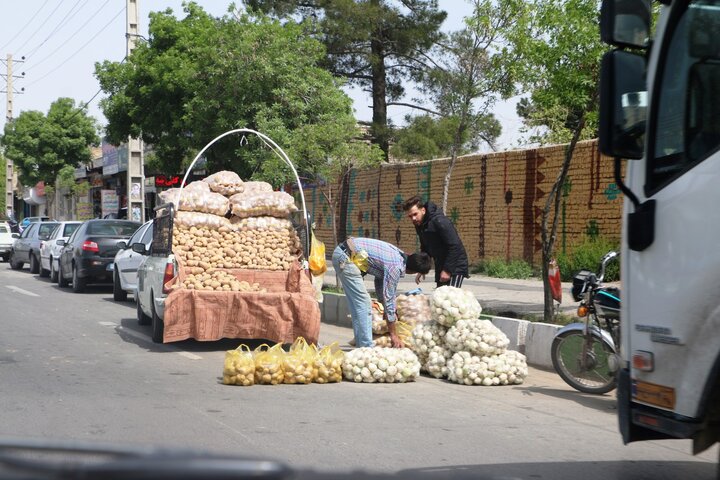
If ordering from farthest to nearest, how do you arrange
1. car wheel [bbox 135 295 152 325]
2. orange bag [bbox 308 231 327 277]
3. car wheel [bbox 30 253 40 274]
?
car wheel [bbox 30 253 40 274]
car wheel [bbox 135 295 152 325]
orange bag [bbox 308 231 327 277]

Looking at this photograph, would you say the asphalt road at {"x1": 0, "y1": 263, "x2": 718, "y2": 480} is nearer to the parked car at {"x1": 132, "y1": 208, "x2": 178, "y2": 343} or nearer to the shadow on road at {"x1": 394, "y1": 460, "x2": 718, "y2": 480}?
the shadow on road at {"x1": 394, "y1": 460, "x2": 718, "y2": 480}

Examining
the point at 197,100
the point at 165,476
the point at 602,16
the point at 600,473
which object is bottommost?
the point at 600,473

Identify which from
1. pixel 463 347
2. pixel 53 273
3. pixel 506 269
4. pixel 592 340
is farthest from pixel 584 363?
pixel 53 273

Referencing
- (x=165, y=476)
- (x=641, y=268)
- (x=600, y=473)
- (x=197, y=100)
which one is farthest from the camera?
(x=197, y=100)

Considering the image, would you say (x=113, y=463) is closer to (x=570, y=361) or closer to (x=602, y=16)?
(x=602, y=16)

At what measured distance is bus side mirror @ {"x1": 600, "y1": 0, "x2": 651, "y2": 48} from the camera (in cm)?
444

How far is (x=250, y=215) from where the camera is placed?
1266 centimetres

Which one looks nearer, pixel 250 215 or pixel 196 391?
pixel 196 391

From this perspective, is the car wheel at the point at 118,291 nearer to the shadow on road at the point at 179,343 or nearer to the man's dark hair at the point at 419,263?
the shadow on road at the point at 179,343

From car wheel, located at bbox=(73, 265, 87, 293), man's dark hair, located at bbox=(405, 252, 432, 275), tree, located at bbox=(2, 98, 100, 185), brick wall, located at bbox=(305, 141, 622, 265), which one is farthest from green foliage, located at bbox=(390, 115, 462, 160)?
tree, located at bbox=(2, 98, 100, 185)

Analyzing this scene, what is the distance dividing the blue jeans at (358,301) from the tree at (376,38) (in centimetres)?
1944

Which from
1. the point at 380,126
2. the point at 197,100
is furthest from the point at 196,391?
the point at 380,126

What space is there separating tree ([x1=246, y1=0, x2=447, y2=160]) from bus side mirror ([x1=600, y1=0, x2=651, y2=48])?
82.0 feet

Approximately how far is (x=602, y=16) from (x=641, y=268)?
1.28 metres
